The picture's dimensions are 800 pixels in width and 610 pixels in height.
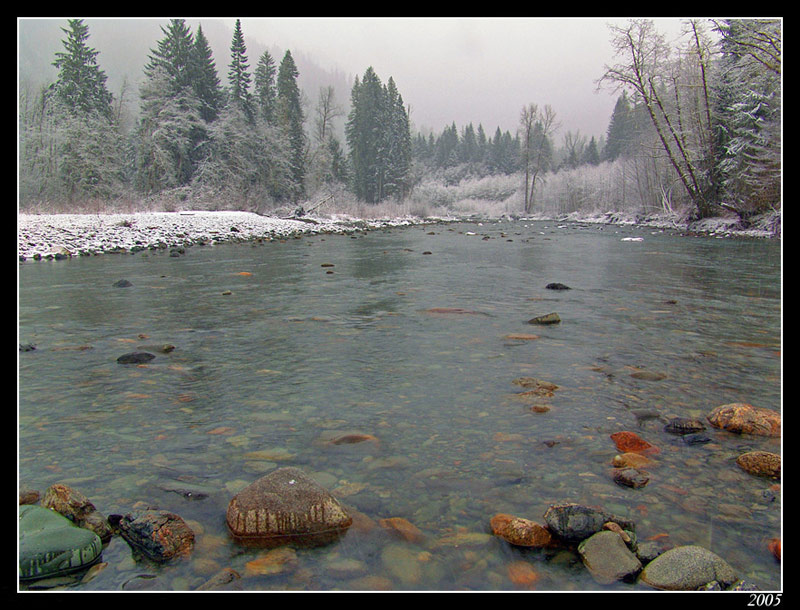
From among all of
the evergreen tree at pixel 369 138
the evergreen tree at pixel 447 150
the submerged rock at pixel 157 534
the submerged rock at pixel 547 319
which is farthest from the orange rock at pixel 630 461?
the evergreen tree at pixel 447 150

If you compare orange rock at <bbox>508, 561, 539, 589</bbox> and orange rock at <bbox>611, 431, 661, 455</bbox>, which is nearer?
orange rock at <bbox>508, 561, 539, 589</bbox>

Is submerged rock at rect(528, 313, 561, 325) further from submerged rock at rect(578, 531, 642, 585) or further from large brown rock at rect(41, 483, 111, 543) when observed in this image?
large brown rock at rect(41, 483, 111, 543)

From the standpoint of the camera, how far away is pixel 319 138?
2628 inches

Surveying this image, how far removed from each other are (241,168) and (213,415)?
43.1m

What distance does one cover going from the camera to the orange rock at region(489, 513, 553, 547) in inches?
91.7

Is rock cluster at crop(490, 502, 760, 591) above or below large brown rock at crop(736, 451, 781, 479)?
below

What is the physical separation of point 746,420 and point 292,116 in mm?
55683

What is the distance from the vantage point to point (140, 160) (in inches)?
1617

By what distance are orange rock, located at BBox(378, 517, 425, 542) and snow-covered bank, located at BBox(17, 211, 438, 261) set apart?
17976mm

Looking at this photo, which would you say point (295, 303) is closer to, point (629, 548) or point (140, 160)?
point (629, 548)

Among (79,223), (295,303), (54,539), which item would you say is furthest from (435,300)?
(79,223)

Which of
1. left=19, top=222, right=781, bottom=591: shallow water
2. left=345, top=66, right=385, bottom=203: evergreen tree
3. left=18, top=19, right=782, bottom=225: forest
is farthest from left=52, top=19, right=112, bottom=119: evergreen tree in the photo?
left=19, top=222, right=781, bottom=591: shallow water
